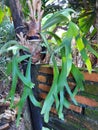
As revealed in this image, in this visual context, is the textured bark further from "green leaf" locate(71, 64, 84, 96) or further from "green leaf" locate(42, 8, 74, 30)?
"green leaf" locate(71, 64, 84, 96)

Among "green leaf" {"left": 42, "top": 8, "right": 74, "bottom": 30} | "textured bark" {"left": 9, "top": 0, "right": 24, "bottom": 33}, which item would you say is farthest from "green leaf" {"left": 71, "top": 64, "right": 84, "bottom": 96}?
"textured bark" {"left": 9, "top": 0, "right": 24, "bottom": 33}

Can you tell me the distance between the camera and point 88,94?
1503mm

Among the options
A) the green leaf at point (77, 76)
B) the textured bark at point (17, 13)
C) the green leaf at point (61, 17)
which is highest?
Answer: the textured bark at point (17, 13)

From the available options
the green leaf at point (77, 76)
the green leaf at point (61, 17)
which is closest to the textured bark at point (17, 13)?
the green leaf at point (61, 17)

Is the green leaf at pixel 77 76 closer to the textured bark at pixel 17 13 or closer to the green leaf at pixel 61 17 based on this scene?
the green leaf at pixel 61 17

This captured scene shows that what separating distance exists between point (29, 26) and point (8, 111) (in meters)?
1.44

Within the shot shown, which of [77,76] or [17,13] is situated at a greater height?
[17,13]

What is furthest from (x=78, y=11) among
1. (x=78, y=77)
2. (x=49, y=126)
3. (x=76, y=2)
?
(x=49, y=126)

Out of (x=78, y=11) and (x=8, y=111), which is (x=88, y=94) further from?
(x=8, y=111)

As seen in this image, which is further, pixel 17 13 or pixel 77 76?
pixel 17 13

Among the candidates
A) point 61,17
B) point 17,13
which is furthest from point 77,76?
point 17,13

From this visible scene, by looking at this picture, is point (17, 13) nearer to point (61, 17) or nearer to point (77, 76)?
point (61, 17)

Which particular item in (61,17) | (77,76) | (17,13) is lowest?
(77,76)

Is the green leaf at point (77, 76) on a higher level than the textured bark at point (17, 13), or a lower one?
lower
